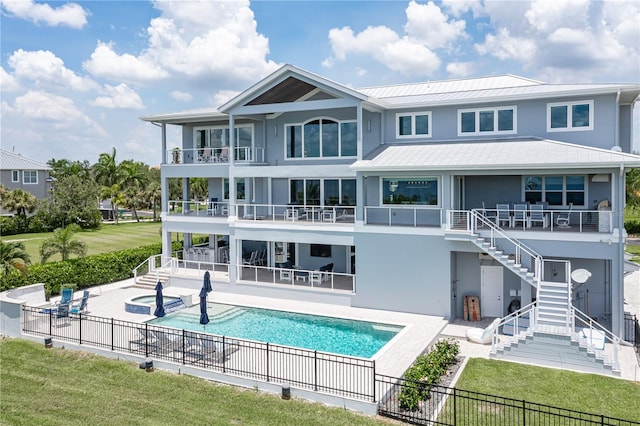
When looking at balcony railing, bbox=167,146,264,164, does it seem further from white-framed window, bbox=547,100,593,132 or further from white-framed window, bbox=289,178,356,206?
white-framed window, bbox=547,100,593,132

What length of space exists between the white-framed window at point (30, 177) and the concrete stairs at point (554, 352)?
221ft

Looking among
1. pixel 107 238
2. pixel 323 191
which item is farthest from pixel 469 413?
pixel 107 238

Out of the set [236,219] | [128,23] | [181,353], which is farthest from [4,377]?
[128,23]

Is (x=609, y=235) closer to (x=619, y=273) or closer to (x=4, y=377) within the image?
(x=619, y=273)

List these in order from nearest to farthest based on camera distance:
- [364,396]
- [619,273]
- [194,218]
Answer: [364,396], [619,273], [194,218]

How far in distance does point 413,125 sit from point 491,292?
893cm

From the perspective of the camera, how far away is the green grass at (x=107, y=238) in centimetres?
4216

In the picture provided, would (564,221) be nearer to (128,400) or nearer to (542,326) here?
(542,326)

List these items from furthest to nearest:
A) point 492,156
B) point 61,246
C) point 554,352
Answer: point 61,246
point 492,156
point 554,352

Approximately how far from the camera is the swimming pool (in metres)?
18.7

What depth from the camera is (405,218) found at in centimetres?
2480

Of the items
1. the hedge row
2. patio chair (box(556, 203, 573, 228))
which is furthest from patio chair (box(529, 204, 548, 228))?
the hedge row

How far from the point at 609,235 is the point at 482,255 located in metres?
4.92

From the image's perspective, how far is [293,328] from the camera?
20.7 m
